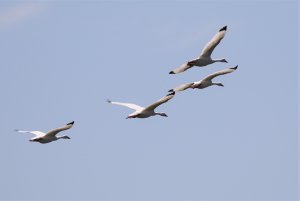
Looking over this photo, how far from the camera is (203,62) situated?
9119 centimetres

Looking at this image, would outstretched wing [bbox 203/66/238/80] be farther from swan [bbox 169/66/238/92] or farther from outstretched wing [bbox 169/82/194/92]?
outstretched wing [bbox 169/82/194/92]

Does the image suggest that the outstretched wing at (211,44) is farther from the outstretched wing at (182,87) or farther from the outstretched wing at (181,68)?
the outstretched wing at (182,87)

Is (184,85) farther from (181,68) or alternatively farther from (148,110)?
(148,110)

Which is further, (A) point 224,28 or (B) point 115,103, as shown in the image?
(B) point 115,103

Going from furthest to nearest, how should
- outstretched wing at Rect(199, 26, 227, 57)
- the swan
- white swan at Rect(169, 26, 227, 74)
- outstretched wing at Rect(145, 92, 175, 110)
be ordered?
the swan, outstretched wing at Rect(199, 26, 227, 57), white swan at Rect(169, 26, 227, 74), outstretched wing at Rect(145, 92, 175, 110)

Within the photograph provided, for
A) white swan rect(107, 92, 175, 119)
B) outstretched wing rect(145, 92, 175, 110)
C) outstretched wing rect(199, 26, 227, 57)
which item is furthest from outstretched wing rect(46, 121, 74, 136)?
outstretched wing rect(199, 26, 227, 57)

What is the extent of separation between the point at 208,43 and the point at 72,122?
856 cm

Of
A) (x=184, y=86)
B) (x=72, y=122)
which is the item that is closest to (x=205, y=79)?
(x=184, y=86)

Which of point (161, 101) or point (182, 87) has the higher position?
point (182, 87)

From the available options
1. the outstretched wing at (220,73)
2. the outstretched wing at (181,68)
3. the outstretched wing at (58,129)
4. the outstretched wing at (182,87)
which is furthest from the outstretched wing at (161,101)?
the outstretched wing at (58,129)

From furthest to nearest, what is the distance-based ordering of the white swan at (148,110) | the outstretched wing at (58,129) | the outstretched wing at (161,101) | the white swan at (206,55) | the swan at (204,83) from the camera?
the swan at (204,83) < the outstretched wing at (58,129) < the white swan at (206,55) < the white swan at (148,110) < the outstretched wing at (161,101)

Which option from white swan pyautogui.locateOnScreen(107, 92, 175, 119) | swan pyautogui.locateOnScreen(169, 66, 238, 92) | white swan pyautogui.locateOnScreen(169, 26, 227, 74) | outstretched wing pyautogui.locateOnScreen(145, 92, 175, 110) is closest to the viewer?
outstretched wing pyautogui.locateOnScreen(145, 92, 175, 110)

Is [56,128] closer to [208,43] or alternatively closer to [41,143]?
[41,143]

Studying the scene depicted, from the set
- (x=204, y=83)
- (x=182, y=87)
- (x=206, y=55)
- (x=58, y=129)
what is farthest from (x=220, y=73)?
(x=58, y=129)
